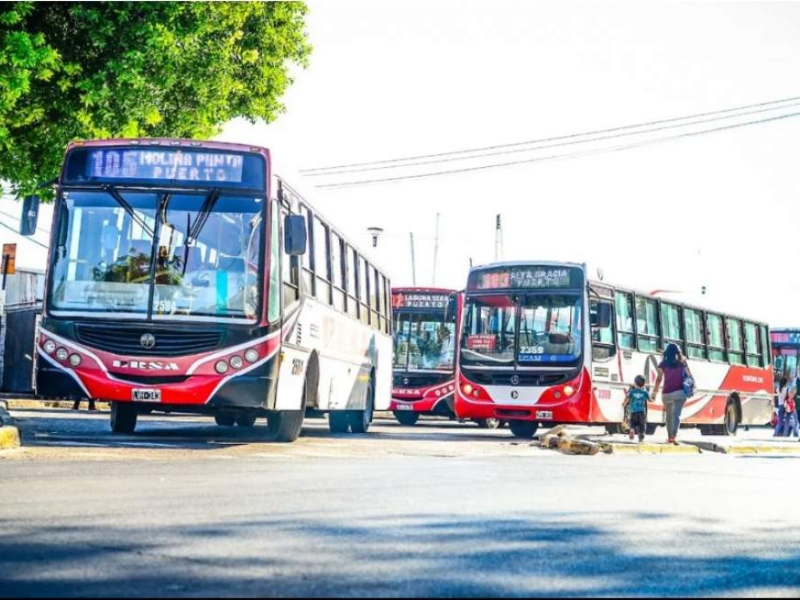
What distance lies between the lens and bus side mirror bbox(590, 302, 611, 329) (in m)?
23.5

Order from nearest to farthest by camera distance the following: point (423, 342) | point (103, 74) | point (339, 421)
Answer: point (103, 74) < point (339, 421) < point (423, 342)

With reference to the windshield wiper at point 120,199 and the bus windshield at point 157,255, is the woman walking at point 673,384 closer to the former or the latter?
the bus windshield at point 157,255

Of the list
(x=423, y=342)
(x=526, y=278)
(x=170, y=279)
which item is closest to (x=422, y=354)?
(x=423, y=342)

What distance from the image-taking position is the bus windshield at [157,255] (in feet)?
48.4

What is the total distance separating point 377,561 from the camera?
6.43 metres

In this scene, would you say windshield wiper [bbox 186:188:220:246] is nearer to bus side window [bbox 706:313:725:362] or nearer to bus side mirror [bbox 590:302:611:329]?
bus side mirror [bbox 590:302:611:329]

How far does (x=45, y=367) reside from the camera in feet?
48.3

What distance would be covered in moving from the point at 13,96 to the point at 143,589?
1249 cm

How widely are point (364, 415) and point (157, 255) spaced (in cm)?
901

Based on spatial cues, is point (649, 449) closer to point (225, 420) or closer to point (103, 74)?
point (225, 420)

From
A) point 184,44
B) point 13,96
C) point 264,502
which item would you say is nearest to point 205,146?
point 13,96

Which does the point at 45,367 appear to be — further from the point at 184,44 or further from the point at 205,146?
the point at 184,44

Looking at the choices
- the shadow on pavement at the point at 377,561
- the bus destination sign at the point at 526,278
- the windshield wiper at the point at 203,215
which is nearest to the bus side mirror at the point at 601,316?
the bus destination sign at the point at 526,278

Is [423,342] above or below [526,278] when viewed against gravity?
below
